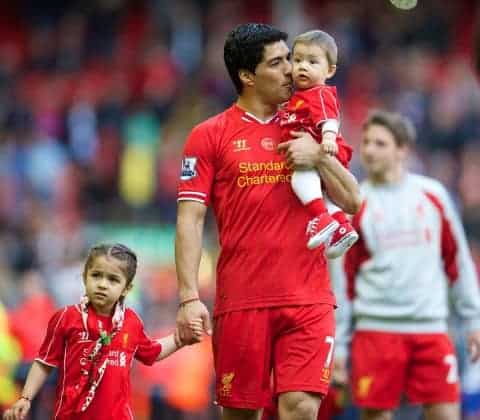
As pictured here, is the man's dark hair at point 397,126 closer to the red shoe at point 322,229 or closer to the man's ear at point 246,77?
the man's ear at point 246,77

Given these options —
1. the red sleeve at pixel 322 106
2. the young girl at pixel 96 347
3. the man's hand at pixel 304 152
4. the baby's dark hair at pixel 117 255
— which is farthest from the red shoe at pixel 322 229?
the baby's dark hair at pixel 117 255

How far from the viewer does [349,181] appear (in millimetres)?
8055

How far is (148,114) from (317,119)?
1379 centimetres

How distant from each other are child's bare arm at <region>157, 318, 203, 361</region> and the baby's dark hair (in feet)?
1.21

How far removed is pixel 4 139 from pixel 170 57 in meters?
3.31

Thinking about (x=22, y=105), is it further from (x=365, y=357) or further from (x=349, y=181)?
(x=349, y=181)

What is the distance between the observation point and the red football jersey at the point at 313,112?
7941 millimetres

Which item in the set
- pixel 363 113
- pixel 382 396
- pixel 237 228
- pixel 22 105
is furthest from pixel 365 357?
pixel 22 105

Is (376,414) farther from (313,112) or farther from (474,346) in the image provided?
(313,112)

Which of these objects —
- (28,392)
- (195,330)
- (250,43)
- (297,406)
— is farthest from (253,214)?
(28,392)

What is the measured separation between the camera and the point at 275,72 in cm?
821

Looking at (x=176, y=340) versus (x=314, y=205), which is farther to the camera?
(x=176, y=340)

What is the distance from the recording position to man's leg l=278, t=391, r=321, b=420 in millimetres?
7910

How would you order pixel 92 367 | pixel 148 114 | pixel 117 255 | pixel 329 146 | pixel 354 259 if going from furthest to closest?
pixel 148 114
pixel 354 259
pixel 117 255
pixel 92 367
pixel 329 146
